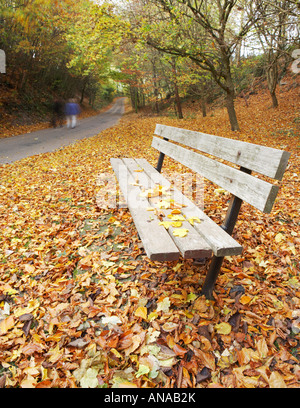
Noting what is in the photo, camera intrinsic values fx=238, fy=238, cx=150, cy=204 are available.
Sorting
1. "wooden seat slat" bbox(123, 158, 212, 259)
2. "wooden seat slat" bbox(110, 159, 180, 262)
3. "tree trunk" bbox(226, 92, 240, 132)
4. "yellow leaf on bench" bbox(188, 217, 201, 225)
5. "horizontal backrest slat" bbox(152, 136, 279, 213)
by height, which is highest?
"tree trunk" bbox(226, 92, 240, 132)

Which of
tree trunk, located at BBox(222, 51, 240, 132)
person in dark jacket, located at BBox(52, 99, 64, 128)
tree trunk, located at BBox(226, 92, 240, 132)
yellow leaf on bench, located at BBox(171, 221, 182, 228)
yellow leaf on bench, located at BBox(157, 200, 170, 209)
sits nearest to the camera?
yellow leaf on bench, located at BBox(171, 221, 182, 228)

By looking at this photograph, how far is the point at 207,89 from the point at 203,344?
16223mm

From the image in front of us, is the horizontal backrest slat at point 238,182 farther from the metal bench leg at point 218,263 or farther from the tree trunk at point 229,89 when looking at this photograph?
the tree trunk at point 229,89

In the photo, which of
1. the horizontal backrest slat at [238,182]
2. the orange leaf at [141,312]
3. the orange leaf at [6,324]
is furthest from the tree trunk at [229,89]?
the orange leaf at [6,324]

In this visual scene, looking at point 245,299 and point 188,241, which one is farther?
point 245,299

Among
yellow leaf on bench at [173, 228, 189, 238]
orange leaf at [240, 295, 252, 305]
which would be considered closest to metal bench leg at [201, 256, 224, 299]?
orange leaf at [240, 295, 252, 305]

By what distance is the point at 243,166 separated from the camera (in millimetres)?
1822

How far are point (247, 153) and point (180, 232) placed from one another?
0.78m

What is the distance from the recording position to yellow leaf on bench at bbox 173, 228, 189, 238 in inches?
65.3

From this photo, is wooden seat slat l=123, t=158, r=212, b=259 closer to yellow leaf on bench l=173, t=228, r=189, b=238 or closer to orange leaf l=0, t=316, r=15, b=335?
yellow leaf on bench l=173, t=228, r=189, b=238

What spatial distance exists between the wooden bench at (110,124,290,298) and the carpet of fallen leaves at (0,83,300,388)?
0.36 m

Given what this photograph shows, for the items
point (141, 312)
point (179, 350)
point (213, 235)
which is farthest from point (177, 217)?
point (179, 350)

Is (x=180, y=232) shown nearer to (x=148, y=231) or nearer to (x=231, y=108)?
(x=148, y=231)

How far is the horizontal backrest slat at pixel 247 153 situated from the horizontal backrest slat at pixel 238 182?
8 centimetres
